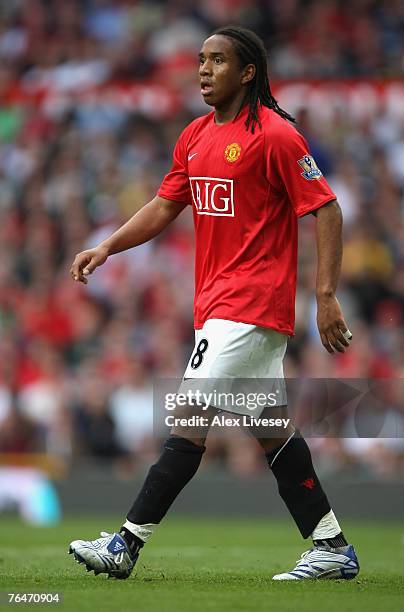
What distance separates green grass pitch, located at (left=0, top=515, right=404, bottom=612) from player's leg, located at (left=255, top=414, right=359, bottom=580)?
128 mm

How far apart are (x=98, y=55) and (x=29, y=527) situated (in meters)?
7.79

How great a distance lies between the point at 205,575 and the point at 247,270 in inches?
62.7

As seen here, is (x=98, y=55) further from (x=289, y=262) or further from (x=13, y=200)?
(x=289, y=262)

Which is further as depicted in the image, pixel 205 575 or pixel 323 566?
pixel 205 575

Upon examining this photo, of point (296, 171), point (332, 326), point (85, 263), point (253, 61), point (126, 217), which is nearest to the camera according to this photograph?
point (332, 326)

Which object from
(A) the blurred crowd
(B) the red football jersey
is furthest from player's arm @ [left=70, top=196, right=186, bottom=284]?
(A) the blurred crowd

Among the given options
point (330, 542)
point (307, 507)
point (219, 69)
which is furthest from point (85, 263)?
point (330, 542)

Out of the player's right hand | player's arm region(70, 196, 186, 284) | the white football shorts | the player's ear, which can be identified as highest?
the player's ear

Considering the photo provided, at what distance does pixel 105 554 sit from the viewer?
582 cm

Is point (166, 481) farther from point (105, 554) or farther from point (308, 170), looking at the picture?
point (308, 170)

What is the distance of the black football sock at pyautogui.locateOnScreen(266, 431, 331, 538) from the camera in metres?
6.16

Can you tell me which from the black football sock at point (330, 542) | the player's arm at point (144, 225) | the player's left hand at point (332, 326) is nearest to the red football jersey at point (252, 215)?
the player's left hand at point (332, 326)

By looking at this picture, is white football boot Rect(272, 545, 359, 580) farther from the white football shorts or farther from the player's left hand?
the player's left hand

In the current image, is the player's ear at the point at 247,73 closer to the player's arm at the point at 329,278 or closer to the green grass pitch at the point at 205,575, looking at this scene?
the player's arm at the point at 329,278
